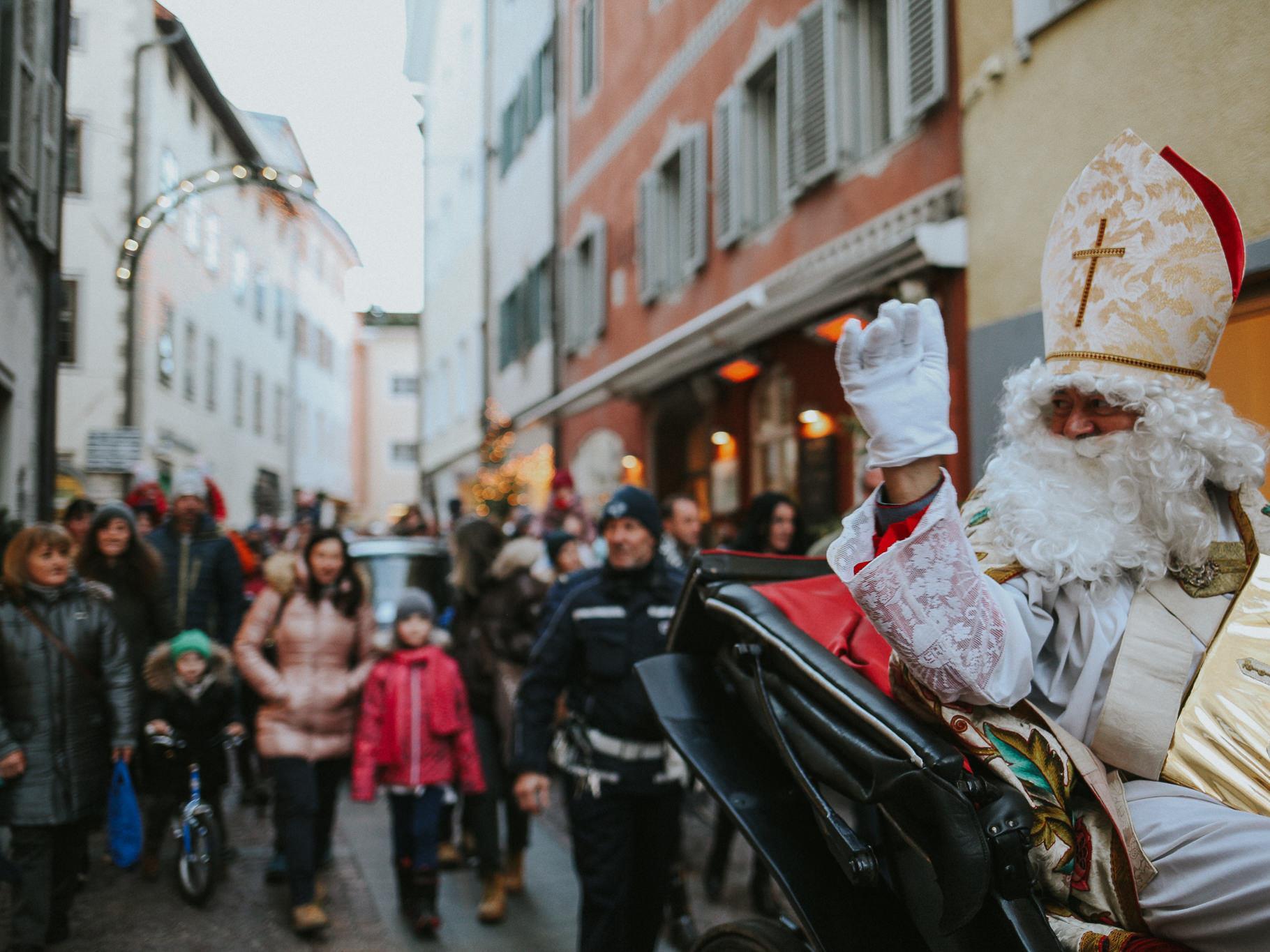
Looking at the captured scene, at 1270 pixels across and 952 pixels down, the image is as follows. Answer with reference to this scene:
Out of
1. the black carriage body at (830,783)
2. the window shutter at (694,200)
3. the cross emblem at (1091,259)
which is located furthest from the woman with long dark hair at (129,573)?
the window shutter at (694,200)

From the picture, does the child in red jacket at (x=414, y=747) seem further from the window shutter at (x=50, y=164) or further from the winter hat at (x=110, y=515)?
the window shutter at (x=50, y=164)

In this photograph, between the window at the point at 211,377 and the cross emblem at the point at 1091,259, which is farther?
the window at the point at 211,377

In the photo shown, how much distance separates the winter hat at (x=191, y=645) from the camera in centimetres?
672

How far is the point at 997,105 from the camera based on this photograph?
7.87m

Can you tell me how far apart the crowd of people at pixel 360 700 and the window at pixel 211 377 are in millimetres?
21981

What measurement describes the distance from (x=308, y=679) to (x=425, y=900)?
4.08ft

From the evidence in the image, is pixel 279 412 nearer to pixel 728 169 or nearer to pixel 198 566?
pixel 728 169

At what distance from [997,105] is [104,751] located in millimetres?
6476

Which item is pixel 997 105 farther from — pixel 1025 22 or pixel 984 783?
pixel 984 783

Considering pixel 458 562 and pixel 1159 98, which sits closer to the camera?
pixel 1159 98

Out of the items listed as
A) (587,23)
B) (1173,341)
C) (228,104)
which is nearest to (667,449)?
(587,23)

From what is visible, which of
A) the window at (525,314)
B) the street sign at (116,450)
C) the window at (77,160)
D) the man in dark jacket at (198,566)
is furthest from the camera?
the window at (525,314)

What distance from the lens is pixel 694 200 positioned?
13.9 meters

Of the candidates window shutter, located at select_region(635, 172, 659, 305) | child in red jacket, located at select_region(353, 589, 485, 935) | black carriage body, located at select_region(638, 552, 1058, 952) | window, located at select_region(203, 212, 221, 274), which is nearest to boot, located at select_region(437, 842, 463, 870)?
child in red jacket, located at select_region(353, 589, 485, 935)
